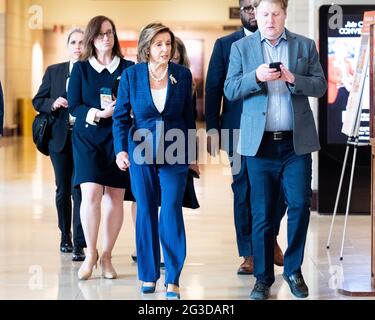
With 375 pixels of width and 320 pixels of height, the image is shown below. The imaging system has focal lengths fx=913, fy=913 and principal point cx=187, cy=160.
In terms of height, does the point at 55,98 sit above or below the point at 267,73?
below

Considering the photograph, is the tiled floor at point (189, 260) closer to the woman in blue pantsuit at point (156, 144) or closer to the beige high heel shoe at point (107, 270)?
the beige high heel shoe at point (107, 270)

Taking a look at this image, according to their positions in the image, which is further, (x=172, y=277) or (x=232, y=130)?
(x=232, y=130)

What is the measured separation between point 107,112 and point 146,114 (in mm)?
585

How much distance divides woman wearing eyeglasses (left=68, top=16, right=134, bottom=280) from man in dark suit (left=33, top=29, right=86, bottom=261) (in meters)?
0.74

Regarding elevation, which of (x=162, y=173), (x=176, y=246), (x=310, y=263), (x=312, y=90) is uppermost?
(x=312, y=90)

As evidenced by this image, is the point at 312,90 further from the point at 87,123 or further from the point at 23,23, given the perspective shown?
the point at 23,23

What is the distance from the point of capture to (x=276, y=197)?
569 centimetres

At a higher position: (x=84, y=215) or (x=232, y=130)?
(x=232, y=130)

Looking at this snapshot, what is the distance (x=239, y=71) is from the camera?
5684 millimetres

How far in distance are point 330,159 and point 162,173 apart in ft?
14.0

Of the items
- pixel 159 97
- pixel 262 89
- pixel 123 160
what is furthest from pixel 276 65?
pixel 123 160

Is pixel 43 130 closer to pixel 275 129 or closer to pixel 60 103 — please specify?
pixel 60 103

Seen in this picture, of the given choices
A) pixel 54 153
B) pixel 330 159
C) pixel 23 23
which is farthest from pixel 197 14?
pixel 54 153

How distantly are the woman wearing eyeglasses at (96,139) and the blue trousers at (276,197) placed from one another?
3.75 feet
